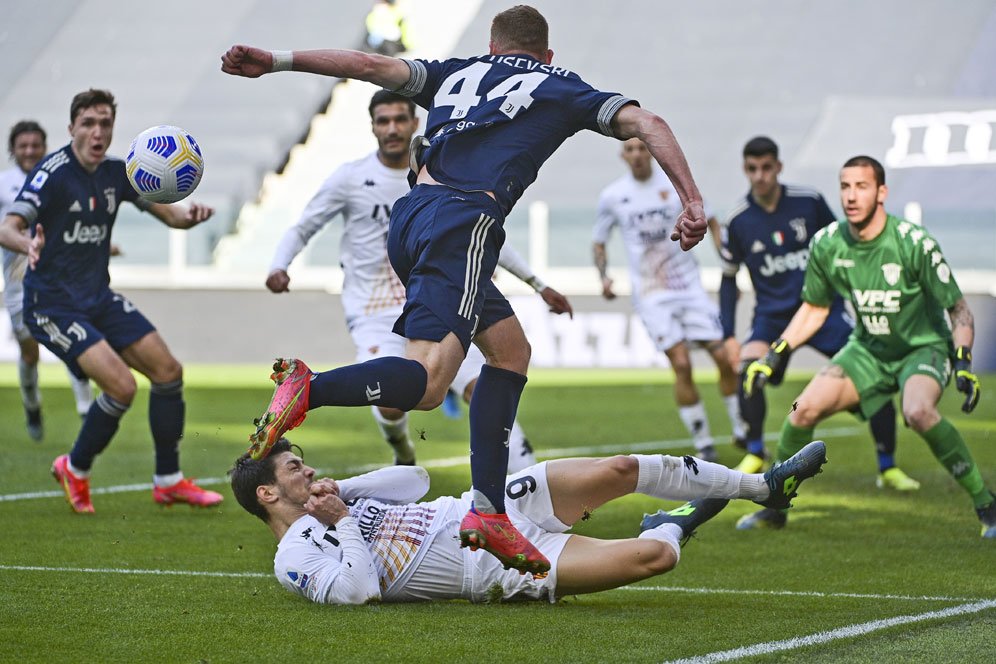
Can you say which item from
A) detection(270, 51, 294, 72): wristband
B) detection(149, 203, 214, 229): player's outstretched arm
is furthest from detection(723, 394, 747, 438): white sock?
detection(270, 51, 294, 72): wristband

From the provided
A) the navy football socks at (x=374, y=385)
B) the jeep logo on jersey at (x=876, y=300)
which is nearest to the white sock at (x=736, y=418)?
the jeep logo on jersey at (x=876, y=300)

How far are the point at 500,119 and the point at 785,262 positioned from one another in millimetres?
5075

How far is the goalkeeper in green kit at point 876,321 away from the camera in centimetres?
721

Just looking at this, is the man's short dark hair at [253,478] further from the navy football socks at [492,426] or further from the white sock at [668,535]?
the white sock at [668,535]

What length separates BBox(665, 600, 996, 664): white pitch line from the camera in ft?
14.7

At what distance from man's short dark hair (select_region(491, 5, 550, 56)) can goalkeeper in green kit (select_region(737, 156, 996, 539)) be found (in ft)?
7.67

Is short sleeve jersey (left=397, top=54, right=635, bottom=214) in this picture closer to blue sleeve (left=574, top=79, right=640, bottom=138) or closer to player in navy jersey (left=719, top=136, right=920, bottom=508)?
blue sleeve (left=574, top=79, right=640, bottom=138)

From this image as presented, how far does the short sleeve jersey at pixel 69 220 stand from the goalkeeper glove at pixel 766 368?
3.56 meters

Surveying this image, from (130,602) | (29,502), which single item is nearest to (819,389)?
(130,602)

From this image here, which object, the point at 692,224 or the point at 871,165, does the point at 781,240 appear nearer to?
the point at 871,165

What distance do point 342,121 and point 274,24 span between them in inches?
150

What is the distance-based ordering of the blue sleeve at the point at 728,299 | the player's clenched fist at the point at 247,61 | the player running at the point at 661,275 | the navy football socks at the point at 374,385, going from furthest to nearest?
the player running at the point at 661,275 → the blue sleeve at the point at 728,299 → the player's clenched fist at the point at 247,61 → the navy football socks at the point at 374,385

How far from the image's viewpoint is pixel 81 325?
7914mm

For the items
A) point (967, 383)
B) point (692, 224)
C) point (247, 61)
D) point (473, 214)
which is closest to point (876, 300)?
point (967, 383)
